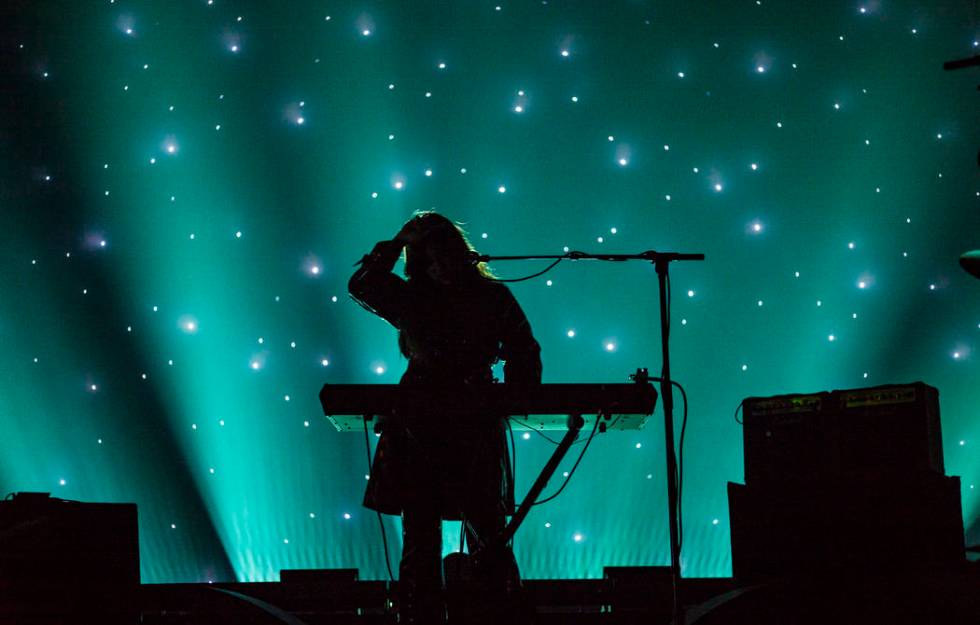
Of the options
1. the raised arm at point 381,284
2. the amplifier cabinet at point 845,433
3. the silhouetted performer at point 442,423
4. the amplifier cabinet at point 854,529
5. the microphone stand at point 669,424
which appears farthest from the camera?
the amplifier cabinet at point 845,433

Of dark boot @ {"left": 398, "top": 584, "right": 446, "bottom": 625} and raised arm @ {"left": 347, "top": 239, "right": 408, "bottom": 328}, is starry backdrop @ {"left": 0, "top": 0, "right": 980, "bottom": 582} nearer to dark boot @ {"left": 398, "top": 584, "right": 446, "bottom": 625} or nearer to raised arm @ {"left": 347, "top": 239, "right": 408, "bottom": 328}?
raised arm @ {"left": 347, "top": 239, "right": 408, "bottom": 328}

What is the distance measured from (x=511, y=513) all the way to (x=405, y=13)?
9.50ft

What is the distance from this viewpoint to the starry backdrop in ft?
13.4

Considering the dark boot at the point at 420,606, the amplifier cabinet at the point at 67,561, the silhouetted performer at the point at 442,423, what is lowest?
the dark boot at the point at 420,606

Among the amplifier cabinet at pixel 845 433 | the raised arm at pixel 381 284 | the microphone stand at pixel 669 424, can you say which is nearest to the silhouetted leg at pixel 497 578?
the microphone stand at pixel 669 424

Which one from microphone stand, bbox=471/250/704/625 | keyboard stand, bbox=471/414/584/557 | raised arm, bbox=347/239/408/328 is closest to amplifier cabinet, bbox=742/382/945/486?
microphone stand, bbox=471/250/704/625

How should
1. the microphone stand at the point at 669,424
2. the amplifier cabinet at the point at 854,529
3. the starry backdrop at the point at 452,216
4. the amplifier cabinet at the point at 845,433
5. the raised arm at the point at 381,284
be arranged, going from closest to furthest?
1. the microphone stand at the point at 669,424
2. the amplifier cabinet at the point at 854,529
3. the raised arm at the point at 381,284
4. the amplifier cabinet at the point at 845,433
5. the starry backdrop at the point at 452,216

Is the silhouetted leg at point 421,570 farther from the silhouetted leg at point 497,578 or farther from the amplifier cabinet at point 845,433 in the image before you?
the amplifier cabinet at point 845,433

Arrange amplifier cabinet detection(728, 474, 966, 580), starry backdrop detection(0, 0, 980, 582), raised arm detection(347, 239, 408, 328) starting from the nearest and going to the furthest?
1. amplifier cabinet detection(728, 474, 966, 580)
2. raised arm detection(347, 239, 408, 328)
3. starry backdrop detection(0, 0, 980, 582)

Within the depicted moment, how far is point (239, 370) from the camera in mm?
4102

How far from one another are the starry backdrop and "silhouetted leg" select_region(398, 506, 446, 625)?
1.81m

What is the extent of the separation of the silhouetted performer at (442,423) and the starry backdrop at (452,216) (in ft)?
4.86

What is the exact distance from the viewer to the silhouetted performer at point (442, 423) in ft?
7.35

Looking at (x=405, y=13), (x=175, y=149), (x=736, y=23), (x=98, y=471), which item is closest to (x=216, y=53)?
(x=175, y=149)
